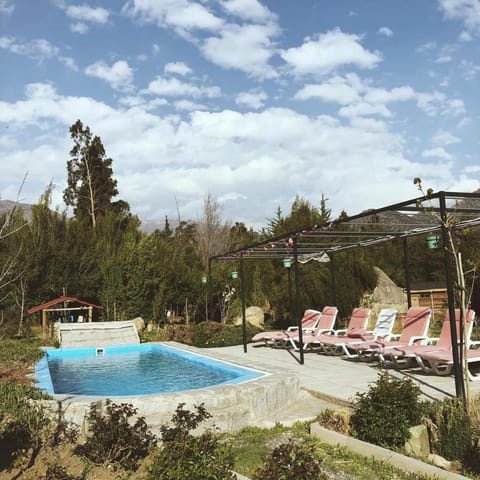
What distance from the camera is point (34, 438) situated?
217 inches

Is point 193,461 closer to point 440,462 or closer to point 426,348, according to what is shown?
point 440,462

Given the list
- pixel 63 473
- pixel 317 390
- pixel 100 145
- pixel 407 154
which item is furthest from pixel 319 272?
pixel 100 145

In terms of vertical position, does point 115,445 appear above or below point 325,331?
below

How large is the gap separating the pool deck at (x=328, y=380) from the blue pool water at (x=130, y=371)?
50cm

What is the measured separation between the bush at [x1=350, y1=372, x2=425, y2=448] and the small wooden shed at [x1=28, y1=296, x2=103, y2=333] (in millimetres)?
13529

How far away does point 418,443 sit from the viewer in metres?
4.78

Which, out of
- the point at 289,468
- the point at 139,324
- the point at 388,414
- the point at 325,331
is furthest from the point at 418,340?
the point at 139,324

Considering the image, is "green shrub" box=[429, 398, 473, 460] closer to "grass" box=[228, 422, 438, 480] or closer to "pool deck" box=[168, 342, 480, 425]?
"grass" box=[228, 422, 438, 480]

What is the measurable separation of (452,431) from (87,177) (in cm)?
2839

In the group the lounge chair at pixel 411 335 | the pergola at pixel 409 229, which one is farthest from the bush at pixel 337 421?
the lounge chair at pixel 411 335

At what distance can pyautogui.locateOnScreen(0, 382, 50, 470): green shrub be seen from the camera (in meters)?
5.20

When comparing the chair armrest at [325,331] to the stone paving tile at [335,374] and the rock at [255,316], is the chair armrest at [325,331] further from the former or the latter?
the rock at [255,316]

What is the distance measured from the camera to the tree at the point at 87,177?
3027 centimetres

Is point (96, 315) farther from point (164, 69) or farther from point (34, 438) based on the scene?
point (34, 438)
